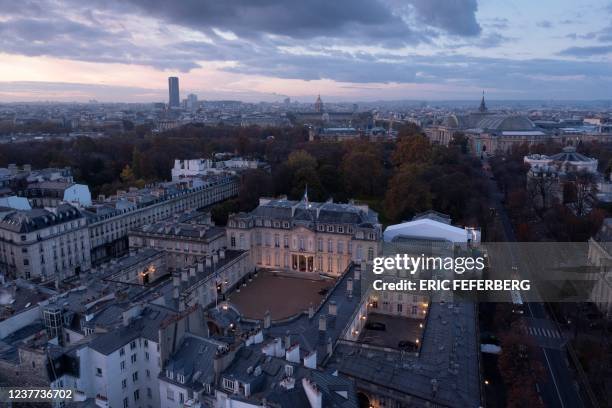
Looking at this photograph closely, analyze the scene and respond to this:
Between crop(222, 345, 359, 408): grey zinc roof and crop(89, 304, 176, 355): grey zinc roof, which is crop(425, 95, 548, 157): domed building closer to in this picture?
crop(89, 304, 176, 355): grey zinc roof

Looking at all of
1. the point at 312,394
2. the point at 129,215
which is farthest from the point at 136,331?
the point at 129,215

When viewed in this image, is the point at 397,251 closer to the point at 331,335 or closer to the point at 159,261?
the point at 331,335

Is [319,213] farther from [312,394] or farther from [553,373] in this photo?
[312,394]

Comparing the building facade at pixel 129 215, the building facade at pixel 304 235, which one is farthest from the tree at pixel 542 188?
the building facade at pixel 129 215

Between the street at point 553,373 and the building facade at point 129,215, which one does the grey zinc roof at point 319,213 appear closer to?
the street at point 553,373

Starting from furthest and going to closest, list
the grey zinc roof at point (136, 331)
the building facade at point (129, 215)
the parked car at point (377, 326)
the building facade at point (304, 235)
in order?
the building facade at point (129, 215) → the building facade at point (304, 235) → the parked car at point (377, 326) → the grey zinc roof at point (136, 331)

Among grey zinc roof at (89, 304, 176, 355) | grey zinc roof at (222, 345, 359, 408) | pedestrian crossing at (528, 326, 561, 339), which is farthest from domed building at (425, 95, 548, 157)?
grey zinc roof at (222, 345, 359, 408)

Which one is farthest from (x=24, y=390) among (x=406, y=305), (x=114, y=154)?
(x=114, y=154)

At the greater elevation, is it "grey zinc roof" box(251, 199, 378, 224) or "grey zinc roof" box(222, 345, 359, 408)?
"grey zinc roof" box(251, 199, 378, 224)
